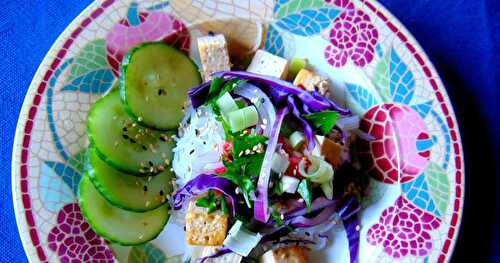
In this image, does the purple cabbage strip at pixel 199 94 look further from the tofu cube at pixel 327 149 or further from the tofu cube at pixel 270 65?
the tofu cube at pixel 327 149

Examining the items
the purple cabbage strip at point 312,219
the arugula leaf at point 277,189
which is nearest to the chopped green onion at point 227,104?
the arugula leaf at point 277,189

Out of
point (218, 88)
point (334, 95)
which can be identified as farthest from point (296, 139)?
point (218, 88)

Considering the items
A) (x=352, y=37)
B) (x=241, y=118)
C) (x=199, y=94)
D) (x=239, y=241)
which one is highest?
(x=352, y=37)

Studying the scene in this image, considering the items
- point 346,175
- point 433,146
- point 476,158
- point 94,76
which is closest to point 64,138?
point 94,76

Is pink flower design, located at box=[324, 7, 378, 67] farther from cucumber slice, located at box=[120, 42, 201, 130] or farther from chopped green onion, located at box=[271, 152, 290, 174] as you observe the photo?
cucumber slice, located at box=[120, 42, 201, 130]

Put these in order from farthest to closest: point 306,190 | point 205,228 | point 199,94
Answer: point 199,94 → point 205,228 → point 306,190

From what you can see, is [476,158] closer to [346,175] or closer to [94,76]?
[346,175]

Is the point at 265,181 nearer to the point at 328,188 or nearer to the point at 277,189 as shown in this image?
the point at 277,189
